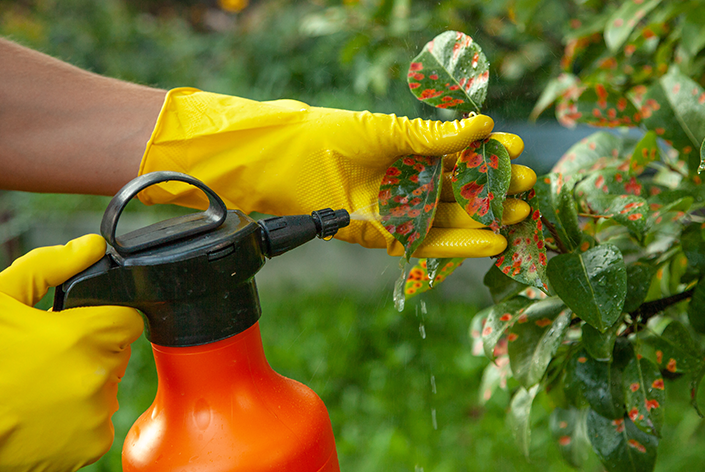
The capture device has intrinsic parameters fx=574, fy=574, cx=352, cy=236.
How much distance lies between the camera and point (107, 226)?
596mm

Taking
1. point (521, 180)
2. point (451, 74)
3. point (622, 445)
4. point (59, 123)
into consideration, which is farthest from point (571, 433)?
point (59, 123)

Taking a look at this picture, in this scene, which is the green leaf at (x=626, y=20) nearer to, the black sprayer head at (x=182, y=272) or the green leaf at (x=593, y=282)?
the green leaf at (x=593, y=282)

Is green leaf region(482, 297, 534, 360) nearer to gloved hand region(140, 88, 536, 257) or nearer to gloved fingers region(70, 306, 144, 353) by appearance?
gloved hand region(140, 88, 536, 257)

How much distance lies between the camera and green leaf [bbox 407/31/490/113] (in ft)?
2.55

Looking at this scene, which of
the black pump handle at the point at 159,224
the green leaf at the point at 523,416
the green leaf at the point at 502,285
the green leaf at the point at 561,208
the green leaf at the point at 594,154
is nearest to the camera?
the black pump handle at the point at 159,224

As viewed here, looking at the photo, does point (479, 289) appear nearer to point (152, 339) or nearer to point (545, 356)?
point (545, 356)

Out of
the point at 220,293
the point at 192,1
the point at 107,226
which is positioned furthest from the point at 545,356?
the point at 192,1

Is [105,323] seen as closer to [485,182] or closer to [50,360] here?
[50,360]

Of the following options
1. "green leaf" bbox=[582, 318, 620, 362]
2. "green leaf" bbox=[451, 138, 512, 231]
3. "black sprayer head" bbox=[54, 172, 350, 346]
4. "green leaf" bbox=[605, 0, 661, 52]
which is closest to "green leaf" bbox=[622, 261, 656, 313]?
"green leaf" bbox=[582, 318, 620, 362]

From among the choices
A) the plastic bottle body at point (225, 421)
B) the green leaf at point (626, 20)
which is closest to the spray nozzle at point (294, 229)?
the plastic bottle body at point (225, 421)

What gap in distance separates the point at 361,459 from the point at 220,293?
1461mm

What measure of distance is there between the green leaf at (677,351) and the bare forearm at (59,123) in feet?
3.11

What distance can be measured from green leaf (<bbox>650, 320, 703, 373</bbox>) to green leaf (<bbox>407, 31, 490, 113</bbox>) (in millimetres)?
470

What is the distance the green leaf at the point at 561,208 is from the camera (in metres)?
0.80
